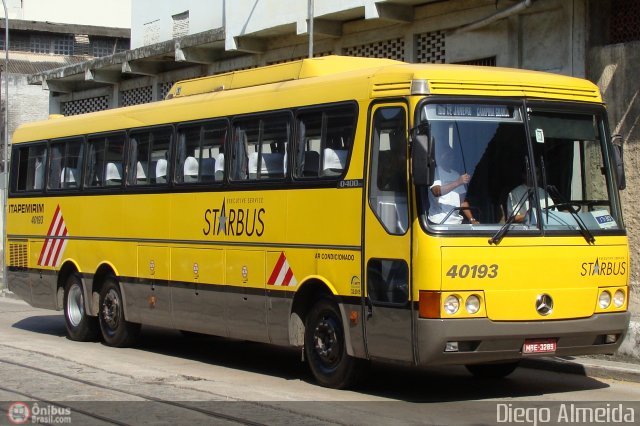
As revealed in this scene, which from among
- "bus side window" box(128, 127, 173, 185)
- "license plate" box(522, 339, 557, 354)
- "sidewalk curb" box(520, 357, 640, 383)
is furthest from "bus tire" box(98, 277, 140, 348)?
"license plate" box(522, 339, 557, 354)

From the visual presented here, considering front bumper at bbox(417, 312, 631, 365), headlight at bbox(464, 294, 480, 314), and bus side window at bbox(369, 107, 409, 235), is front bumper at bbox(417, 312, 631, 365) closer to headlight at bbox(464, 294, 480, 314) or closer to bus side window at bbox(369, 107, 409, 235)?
headlight at bbox(464, 294, 480, 314)

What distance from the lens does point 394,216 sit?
10477 mm

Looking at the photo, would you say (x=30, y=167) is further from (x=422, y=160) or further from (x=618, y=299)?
(x=618, y=299)

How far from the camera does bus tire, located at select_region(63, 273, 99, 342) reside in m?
16.4

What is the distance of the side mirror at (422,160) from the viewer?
988 centimetres

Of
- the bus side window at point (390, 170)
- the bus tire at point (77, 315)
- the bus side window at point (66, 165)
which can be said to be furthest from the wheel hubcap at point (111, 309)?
the bus side window at point (390, 170)

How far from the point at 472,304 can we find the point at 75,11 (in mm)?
48908

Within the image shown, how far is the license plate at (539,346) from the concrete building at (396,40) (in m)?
5.67

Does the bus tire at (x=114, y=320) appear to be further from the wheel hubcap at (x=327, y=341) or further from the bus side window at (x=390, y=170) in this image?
the bus side window at (x=390, y=170)

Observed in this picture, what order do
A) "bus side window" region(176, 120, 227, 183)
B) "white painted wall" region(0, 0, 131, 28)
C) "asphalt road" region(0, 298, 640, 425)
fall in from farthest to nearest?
"white painted wall" region(0, 0, 131, 28)
"bus side window" region(176, 120, 227, 183)
"asphalt road" region(0, 298, 640, 425)

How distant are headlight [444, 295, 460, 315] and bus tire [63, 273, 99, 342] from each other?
7768 mm

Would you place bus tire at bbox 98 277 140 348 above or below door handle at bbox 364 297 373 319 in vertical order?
below

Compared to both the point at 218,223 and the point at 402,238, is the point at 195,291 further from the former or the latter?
the point at 402,238

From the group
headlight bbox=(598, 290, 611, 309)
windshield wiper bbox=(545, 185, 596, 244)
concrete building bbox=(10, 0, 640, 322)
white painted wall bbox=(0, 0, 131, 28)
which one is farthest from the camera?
white painted wall bbox=(0, 0, 131, 28)
